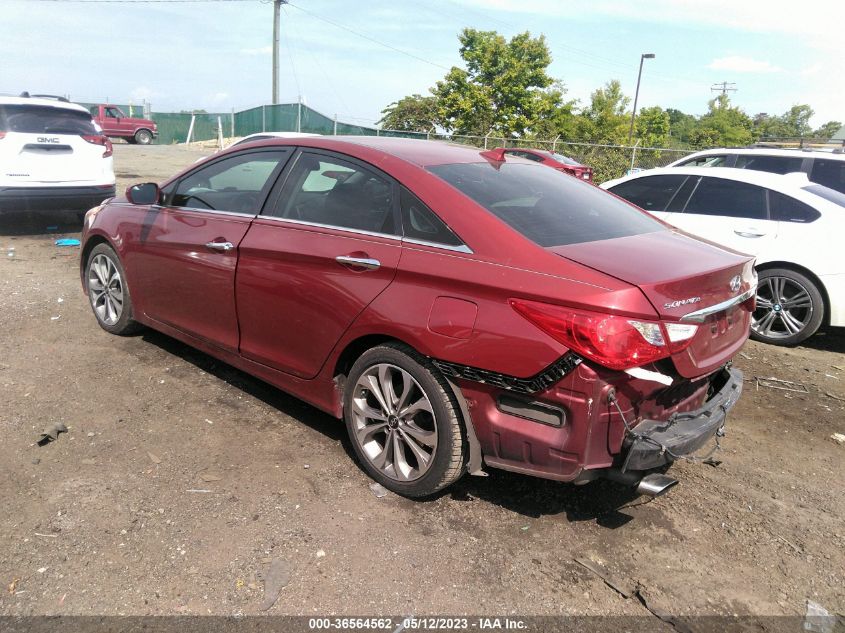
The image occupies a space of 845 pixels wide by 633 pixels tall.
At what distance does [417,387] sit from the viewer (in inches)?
119

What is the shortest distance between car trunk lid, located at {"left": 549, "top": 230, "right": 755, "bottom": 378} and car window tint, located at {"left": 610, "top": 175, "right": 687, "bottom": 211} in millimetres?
3756

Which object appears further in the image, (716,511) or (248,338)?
(248,338)

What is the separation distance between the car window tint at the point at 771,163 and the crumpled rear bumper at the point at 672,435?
22.1 feet

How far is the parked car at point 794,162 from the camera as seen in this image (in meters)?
8.31

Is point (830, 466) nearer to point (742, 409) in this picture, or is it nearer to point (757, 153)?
point (742, 409)

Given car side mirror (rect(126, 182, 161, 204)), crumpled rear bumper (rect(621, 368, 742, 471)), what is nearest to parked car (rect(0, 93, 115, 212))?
car side mirror (rect(126, 182, 161, 204))

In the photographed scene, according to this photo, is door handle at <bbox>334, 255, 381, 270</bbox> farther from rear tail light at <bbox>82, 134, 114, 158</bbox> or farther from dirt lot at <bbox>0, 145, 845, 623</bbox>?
rear tail light at <bbox>82, 134, 114, 158</bbox>

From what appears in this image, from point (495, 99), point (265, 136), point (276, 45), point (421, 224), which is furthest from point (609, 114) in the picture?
point (421, 224)

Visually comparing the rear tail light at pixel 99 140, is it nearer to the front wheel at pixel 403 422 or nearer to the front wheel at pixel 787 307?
the front wheel at pixel 403 422

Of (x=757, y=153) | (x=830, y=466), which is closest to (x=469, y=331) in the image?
(x=830, y=466)

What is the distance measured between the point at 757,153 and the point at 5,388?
8.68 metres

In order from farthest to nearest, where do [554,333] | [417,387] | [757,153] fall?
[757,153] < [417,387] < [554,333]

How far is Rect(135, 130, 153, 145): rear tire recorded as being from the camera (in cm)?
3534

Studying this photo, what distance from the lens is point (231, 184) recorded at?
13.9 feet
